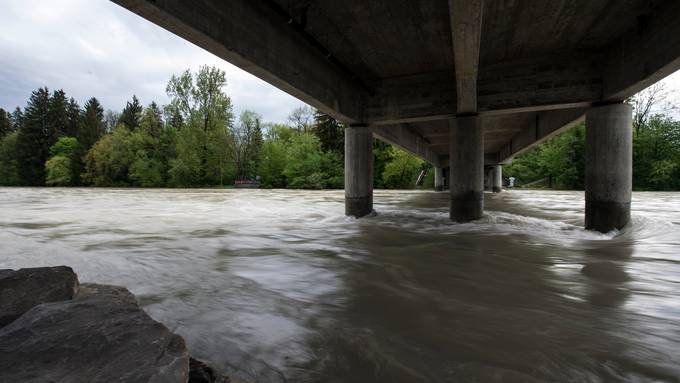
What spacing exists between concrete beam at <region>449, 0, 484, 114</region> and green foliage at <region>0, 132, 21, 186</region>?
322ft

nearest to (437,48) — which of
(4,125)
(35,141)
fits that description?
(35,141)

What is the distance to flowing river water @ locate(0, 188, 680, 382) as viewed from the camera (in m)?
2.74

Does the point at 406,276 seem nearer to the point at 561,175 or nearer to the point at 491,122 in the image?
the point at 491,122

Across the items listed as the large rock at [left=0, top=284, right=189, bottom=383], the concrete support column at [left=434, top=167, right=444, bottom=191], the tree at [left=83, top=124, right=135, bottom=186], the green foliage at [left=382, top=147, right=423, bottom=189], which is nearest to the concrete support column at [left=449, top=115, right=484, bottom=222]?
the large rock at [left=0, top=284, right=189, bottom=383]

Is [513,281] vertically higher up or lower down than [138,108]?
lower down

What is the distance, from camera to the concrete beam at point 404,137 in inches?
621

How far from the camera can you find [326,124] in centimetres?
5972

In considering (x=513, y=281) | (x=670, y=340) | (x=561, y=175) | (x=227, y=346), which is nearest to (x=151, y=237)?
(x=227, y=346)

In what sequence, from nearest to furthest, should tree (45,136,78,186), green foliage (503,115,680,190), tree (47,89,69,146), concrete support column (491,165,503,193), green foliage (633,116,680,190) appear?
concrete support column (491,165,503,193) → green foliage (633,116,680,190) → green foliage (503,115,680,190) → tree (45,136,78,186) → tree (47,89,69,146)

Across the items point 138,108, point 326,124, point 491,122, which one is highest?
point 138,108

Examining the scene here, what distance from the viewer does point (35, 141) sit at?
73.8 metres

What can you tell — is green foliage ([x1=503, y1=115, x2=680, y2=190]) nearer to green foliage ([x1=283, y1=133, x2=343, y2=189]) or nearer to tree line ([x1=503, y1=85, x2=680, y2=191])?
tree line ([x1=503, y1=85, x2=680, y2=191])

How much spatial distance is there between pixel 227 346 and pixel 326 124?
58.4 meters

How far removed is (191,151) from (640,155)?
65.8m
